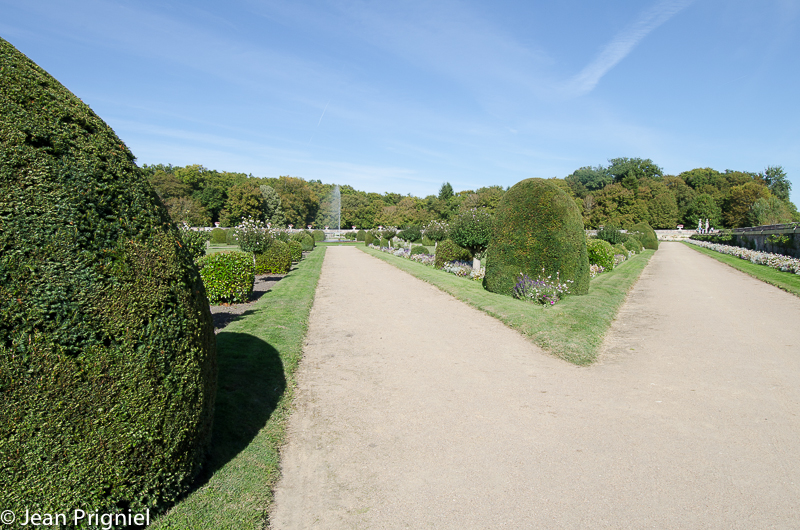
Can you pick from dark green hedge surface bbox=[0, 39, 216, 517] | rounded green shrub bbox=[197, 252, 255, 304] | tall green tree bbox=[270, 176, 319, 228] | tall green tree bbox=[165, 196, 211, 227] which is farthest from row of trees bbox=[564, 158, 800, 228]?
dark green hedge surface bbox=[0, 39, 216, 517]

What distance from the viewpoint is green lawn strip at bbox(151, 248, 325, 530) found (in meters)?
2.79

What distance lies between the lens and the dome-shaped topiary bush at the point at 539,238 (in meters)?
11.0

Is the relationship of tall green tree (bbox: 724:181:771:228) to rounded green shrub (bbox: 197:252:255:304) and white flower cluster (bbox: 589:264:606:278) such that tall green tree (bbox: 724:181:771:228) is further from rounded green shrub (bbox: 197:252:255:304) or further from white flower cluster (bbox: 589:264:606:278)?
rounded green shrub (bbox: 197:252:255:304)

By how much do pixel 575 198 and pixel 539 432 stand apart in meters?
78.9

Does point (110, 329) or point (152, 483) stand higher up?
point (110, 329)

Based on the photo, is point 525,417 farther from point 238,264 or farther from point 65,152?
point 238,264

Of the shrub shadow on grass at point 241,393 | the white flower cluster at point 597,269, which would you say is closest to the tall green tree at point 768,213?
the white flower cluster at point 597,269

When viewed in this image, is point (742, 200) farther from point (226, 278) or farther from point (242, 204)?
point (226, 278)

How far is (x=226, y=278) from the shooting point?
10.6m

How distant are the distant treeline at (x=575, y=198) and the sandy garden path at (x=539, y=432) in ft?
176

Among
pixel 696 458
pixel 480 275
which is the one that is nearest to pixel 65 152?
pixel 696 458

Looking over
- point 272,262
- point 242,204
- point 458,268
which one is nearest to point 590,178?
point 242,204

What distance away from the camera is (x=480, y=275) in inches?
640

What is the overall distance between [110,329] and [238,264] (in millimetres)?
8698
